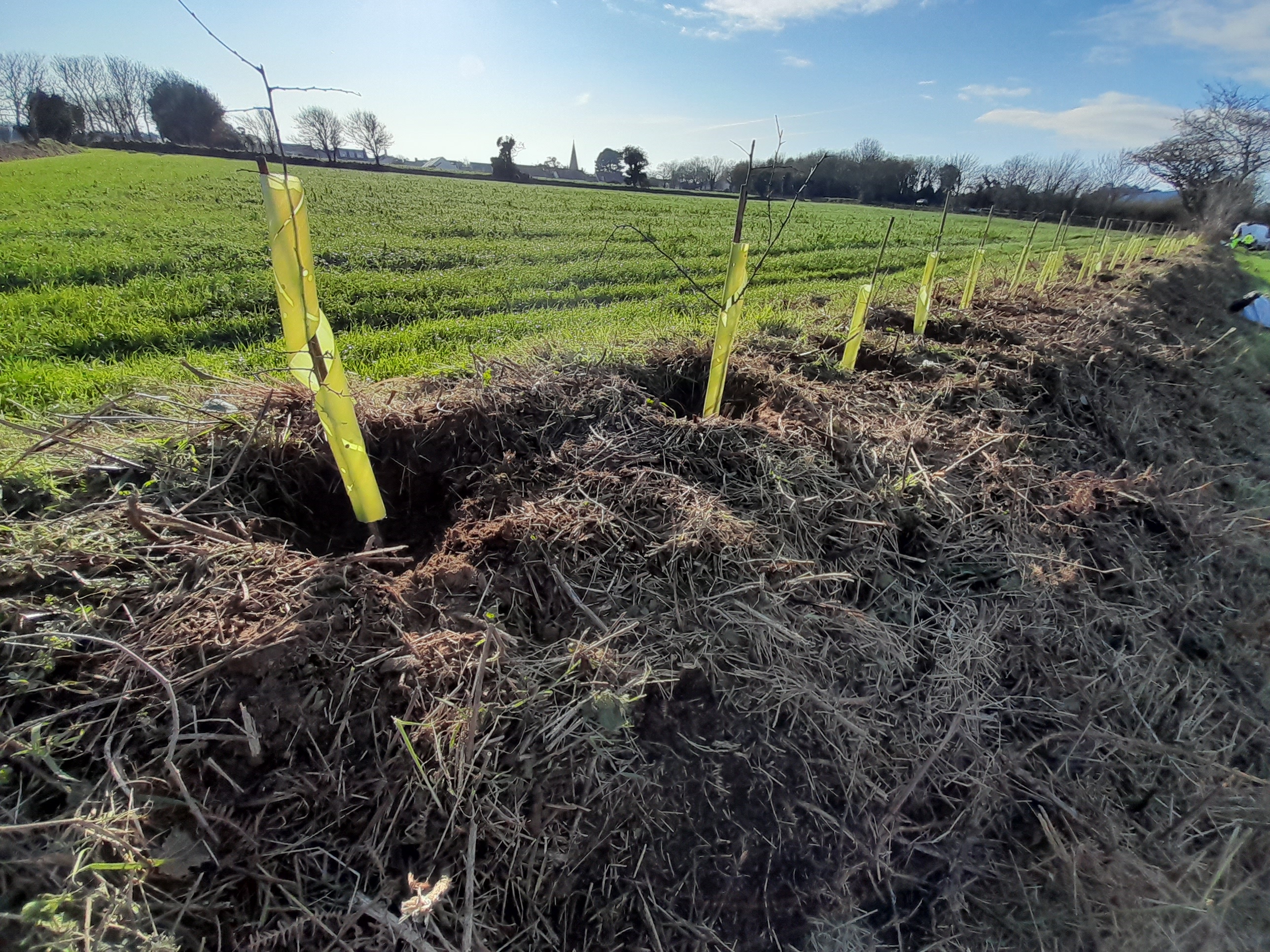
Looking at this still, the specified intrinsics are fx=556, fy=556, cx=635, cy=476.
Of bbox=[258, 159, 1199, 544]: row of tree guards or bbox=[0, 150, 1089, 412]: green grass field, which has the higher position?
bbox=[258, 159, 1199, 544]: row of tree guards

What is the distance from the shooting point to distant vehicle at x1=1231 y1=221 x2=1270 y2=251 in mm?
25359

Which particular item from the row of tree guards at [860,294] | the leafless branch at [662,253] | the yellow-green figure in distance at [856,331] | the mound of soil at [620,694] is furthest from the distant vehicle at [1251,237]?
the mound of soil at [620,694]

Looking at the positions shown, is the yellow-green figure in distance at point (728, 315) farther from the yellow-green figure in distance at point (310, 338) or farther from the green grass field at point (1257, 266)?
the green grass field at point (1257, 266)

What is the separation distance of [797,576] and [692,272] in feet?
28.7

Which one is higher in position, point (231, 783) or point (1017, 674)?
point (231, 783)

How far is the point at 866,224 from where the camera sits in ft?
72.2

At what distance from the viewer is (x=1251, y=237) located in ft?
83.1

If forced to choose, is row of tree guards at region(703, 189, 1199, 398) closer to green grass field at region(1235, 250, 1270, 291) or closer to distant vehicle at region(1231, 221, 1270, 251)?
green grass field at region(1235, 250, 1270, 291)

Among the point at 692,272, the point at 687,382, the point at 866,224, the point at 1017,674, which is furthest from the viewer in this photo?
the point at 866,224

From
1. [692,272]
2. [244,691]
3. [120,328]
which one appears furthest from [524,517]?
[692,272]

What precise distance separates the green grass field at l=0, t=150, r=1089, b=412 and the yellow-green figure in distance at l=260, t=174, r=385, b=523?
32.3 inches

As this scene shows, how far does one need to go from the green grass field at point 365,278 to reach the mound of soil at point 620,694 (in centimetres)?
113

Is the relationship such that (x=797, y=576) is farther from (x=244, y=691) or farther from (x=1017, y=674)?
(x=244, y=691)

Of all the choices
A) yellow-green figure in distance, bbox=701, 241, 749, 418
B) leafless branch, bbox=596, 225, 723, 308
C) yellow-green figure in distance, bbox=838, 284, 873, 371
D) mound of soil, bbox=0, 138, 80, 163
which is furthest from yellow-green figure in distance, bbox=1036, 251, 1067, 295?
mound of soil, bbox=0, 138, 80, 163
